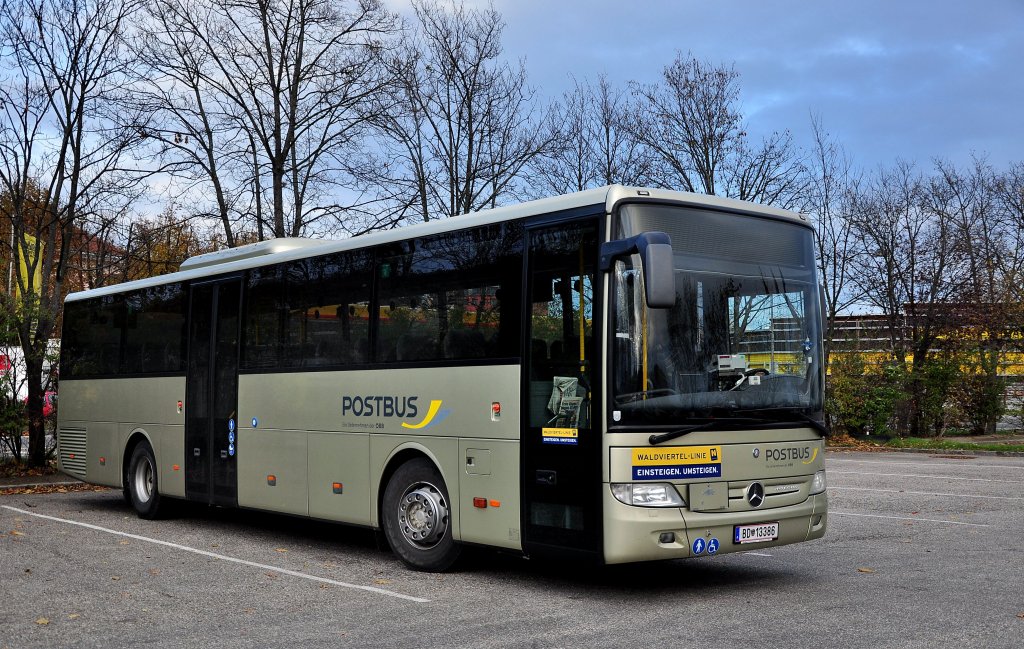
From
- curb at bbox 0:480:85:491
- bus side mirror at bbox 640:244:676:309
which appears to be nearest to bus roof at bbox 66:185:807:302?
bus side mirror at bbox 640:244:676:309

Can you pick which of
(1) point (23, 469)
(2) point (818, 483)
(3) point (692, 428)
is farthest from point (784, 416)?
(1) point (23, 469)

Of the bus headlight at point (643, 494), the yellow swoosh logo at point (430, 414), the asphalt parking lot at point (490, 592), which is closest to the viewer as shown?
the asphalt parking lot at point (490, 592)

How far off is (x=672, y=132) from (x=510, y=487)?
23618 mm

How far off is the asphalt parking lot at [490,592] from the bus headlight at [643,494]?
30.6 inches

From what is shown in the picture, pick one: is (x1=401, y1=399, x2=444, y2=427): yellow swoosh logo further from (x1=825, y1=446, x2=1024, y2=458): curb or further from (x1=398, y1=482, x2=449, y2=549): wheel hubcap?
(x1=825, y1=446, x2=1024, y2=458): curb

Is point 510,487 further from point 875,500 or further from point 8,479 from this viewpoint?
point 8,479

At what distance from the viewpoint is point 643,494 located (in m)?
8.17

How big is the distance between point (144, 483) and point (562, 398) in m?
8.39

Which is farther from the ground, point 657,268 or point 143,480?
point 657,268

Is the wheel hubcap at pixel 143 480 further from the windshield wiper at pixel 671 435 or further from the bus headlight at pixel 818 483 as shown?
the bus headlight at pixel 818 483

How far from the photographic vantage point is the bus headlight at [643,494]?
321 inches

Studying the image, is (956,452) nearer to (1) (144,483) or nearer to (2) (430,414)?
(1) (144,483)

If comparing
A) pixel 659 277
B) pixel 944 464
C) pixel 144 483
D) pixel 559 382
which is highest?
pixel 659 277

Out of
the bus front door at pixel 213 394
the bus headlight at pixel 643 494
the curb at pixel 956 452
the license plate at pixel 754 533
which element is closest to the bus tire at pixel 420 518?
the bus headlight at pixel 643 494
